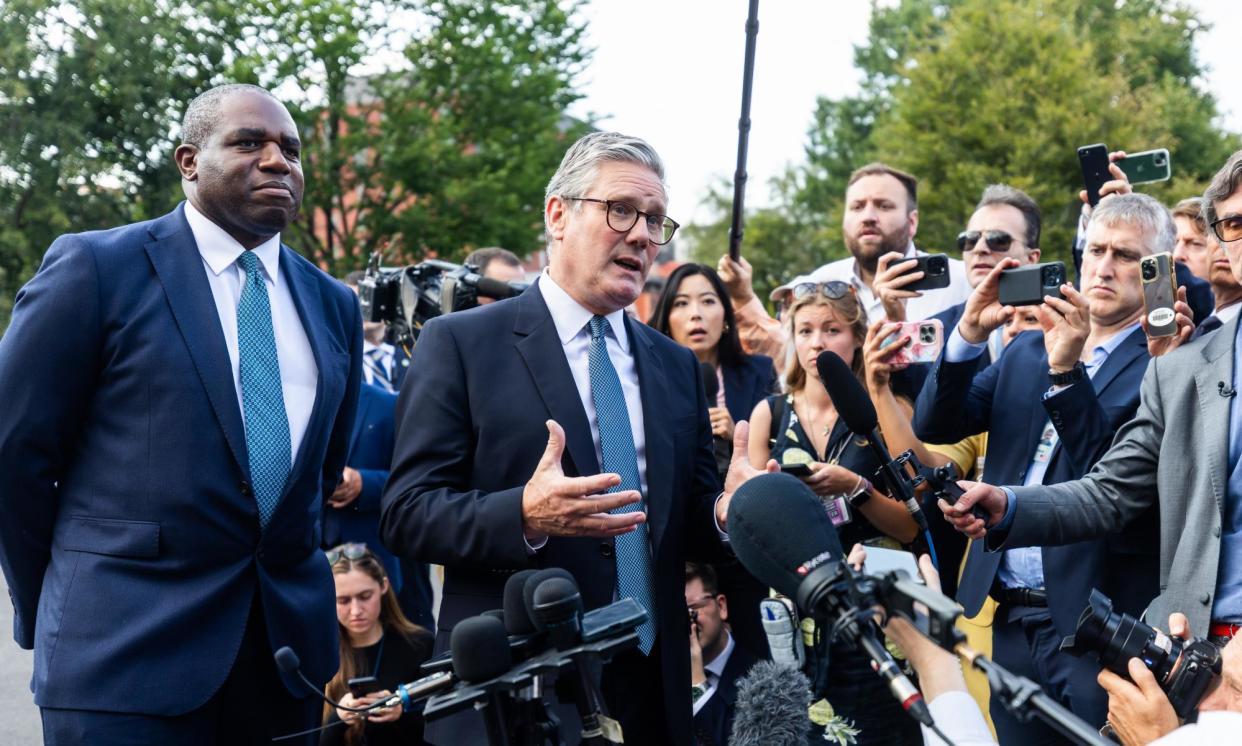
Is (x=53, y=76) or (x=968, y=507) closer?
(x=968, y=507)

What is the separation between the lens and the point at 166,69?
3005 cm

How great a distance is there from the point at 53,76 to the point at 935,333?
30.3m

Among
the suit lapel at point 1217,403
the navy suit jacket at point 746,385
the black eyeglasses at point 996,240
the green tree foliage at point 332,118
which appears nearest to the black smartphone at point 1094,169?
the black eyeglasses at point 996,240

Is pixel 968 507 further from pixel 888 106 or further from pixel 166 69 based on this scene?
pixel 888 106

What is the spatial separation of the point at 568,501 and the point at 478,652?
83 cm

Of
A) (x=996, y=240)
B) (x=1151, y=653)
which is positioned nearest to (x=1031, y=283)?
(x=1151, y=653)

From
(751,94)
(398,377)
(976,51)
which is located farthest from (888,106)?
(751,94)

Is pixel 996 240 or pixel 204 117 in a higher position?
pixel 204 117

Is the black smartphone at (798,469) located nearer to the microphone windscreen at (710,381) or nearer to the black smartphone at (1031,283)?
the black smartphone at (1031,283)

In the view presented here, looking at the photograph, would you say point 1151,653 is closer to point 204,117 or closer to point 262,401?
point 262,401

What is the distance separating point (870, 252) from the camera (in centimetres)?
695

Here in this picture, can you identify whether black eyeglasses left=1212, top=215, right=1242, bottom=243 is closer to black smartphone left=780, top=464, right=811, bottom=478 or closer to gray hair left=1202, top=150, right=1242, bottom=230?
gray hair left=1202, top=150, right=1242, bottom=230

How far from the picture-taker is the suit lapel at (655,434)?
3561 millimetres

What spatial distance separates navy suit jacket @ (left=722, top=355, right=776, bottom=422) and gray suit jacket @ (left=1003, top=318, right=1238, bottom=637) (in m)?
2.52
